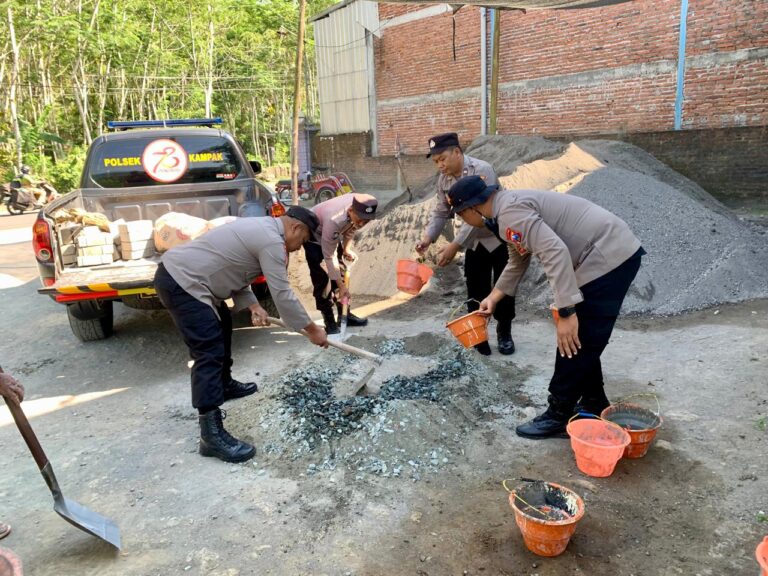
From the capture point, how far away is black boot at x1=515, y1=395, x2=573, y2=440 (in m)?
3.36

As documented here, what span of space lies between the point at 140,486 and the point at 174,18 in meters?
28.9

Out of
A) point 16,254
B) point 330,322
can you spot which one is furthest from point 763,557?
point 16,254

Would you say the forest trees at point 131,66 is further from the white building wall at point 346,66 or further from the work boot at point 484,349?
the work boot at point 484,349

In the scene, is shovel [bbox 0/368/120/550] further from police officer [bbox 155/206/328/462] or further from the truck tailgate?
the truck tailgate

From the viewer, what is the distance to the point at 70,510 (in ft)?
8.65

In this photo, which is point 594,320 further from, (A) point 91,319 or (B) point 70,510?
(A) point 91,319

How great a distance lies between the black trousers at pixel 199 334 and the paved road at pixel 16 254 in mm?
6497

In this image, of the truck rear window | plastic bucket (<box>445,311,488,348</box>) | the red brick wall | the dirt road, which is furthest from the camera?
the red brick wall

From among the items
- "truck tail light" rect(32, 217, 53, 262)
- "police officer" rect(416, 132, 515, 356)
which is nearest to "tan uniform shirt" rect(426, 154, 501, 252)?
"police officer" rect(416, 132, 515, 356)

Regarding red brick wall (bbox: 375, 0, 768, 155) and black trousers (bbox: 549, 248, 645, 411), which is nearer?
black trousers (bbox: 549, 248, 645, 411)

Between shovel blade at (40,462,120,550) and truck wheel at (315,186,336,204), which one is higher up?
truck wheel at (315,186,336,204)

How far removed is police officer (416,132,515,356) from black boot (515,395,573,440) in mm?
1411

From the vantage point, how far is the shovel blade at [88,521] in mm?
2555

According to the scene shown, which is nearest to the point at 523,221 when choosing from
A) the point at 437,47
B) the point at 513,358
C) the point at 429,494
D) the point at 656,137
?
the point at 429,494
